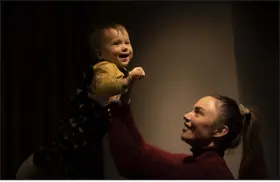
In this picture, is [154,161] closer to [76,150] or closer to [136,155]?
[136,155]

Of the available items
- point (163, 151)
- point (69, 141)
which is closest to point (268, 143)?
point (163, 151)

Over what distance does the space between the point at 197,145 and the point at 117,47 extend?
1.69 feet

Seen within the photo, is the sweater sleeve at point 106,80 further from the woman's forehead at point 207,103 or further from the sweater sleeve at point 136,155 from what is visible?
the woman's forehead at point 207,103

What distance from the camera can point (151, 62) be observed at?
6.81 ft

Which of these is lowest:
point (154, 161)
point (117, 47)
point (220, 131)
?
point (154, 161)

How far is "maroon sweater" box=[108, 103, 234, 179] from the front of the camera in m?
2.05

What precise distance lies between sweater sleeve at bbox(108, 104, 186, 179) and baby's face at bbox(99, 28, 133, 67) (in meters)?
0.19

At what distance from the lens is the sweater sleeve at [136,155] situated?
2.06 metres

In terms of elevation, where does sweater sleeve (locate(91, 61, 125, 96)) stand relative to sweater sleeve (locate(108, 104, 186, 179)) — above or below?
above

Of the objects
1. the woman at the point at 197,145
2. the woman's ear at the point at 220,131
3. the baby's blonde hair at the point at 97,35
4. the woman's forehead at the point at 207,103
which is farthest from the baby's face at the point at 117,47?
the woman's ear at the point at 220,131

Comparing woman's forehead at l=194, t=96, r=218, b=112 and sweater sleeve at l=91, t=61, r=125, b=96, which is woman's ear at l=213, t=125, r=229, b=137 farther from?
sweater sleeve at l=91, t=61, r=125, b=96

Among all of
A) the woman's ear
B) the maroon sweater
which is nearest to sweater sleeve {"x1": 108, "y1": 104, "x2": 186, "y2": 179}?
the maroon sweater

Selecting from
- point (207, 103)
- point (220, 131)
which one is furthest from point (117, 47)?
point (220, 131)

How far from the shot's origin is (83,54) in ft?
6.75
